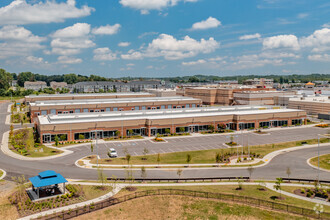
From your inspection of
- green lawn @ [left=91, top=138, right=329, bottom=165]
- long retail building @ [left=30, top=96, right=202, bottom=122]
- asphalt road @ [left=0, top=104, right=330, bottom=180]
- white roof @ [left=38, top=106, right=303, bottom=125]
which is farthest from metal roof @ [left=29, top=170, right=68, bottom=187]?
long retail building @ [left=30, top=96, right=202, bottom=122]

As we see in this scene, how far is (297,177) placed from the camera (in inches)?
1709

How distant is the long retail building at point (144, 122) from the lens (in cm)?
6800

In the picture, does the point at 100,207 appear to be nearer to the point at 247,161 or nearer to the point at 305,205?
the point at 305,205

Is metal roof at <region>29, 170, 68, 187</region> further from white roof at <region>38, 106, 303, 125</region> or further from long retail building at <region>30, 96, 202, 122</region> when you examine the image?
long retail building at <region>30, 96, 202, 122</region>

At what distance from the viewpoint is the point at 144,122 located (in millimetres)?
75688

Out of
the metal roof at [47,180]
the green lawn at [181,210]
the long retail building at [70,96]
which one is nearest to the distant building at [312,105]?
the long retail building at [70,96]

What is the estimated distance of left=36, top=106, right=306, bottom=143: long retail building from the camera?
68.0 metres

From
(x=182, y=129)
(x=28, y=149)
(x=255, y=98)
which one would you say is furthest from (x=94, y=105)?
(x=255, y=98)

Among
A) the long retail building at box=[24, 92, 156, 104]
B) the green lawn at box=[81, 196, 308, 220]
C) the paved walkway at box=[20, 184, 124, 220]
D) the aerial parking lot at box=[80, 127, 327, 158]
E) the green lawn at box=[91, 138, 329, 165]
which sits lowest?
the green lawn at box=[81, 196, 308, 220]

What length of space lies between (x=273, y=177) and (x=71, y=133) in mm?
45141

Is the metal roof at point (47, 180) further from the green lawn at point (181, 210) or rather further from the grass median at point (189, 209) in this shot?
the green lawn at point (181, 210)

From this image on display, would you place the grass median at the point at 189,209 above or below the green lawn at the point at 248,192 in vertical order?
below

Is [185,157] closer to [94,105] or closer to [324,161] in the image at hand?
[324,161]

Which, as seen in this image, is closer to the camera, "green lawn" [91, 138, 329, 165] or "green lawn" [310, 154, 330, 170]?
"green lawn" [310, 154, 330, 170]
